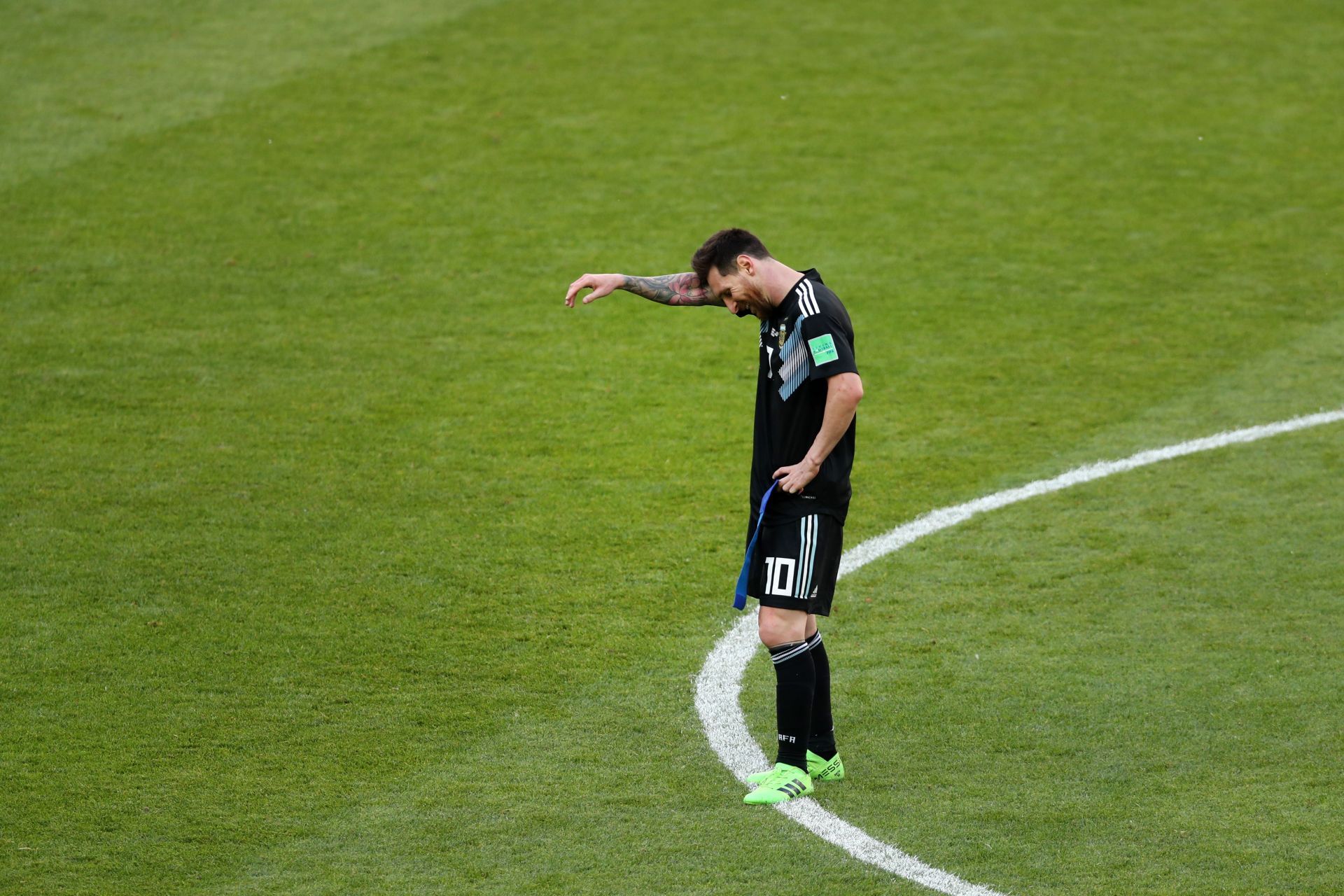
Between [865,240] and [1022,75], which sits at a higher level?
[1022,75]

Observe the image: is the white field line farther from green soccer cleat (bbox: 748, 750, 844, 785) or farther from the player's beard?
the player's beard

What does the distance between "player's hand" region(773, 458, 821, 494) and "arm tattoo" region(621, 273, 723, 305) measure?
86 cm

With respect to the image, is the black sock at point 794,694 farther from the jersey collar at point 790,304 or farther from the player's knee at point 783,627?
the jersey collar at point 790,304

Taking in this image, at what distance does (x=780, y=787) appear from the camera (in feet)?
18.5

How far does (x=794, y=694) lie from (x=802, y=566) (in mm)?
505

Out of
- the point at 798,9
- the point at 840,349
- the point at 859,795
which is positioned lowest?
the point at 859,795

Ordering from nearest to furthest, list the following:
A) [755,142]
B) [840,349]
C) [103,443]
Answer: [840,349] < [103,443] < [755,142]

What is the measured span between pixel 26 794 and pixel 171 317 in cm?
602

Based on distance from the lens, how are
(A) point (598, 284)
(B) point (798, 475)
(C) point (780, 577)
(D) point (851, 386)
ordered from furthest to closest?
(A) point (598, 284) < (C) point (780, 577) < (B) point (798, 475) < (D) point (851, 386)

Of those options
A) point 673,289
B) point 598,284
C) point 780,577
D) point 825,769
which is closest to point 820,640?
point 780,577

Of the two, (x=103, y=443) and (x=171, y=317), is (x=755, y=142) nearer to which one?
(x=171, y=317)

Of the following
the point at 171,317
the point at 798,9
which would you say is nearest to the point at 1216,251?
the point at 798,9

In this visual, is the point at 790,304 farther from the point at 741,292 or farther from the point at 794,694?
the point at 794,694

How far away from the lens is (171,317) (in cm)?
1102
